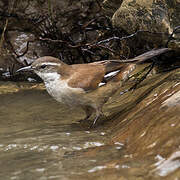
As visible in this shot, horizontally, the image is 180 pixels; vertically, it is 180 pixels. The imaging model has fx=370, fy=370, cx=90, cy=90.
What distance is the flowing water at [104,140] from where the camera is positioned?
299cm

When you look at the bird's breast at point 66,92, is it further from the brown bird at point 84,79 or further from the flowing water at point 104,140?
the flowing water at point 104,140

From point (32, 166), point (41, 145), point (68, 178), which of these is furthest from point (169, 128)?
point (41, 145)

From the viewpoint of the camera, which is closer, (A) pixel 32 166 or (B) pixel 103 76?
(A) pixel 32 166

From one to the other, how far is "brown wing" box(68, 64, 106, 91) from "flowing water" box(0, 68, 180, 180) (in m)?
0.58

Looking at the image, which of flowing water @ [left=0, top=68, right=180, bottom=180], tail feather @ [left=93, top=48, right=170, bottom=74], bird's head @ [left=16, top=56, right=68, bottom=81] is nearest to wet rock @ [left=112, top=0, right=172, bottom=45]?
tail feather @ [left=93, top=48, right=170, bottom=74]

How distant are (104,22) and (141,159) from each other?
607 cm

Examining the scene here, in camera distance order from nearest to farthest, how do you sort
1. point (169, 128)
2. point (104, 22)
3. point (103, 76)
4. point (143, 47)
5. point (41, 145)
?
point (169, 128) → point (41, 145) → point (103, 76) → point (143, 47) → point (104, 22)

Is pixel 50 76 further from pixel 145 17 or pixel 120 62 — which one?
pixel 145 17

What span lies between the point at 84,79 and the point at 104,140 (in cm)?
119

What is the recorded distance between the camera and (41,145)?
4.24 m

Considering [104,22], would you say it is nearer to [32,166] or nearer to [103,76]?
[103,76]

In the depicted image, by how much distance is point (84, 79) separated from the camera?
524 centimetres

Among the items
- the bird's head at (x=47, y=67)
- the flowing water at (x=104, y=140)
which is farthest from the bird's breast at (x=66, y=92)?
the flowing water at (x=104, y=140)

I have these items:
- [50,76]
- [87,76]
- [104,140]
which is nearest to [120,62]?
[87,76]
